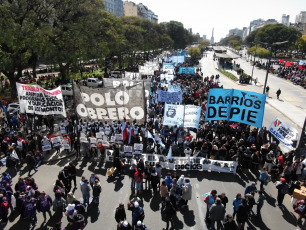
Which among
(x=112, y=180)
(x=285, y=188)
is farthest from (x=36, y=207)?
(x=285, y=188)

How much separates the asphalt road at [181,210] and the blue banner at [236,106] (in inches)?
121

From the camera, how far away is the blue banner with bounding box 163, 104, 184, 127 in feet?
49.4

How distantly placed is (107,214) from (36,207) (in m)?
2.57

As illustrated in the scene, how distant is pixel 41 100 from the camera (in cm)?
1431

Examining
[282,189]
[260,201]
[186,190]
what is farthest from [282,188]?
[186,190]

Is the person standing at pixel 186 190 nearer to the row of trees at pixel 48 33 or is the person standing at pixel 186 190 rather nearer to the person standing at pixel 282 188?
the person standing at pixel 282 188

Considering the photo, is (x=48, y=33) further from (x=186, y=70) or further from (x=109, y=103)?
(x=186, y=70)

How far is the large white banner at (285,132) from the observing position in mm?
12359

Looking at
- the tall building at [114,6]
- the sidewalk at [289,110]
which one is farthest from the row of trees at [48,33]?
the tall building at [114,6]

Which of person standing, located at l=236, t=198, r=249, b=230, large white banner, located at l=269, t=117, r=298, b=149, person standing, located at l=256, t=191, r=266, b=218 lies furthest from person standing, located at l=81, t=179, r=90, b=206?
large white banner, located at l=269, t=117, r=298, b=149

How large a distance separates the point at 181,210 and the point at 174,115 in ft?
22.2

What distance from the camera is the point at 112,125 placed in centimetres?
1534

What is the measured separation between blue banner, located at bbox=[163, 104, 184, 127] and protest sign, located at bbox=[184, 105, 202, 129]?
282mm

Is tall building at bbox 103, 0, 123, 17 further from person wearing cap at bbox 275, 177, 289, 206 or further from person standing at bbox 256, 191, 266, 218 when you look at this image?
person standing at bbox 256, 191, 266, 218
